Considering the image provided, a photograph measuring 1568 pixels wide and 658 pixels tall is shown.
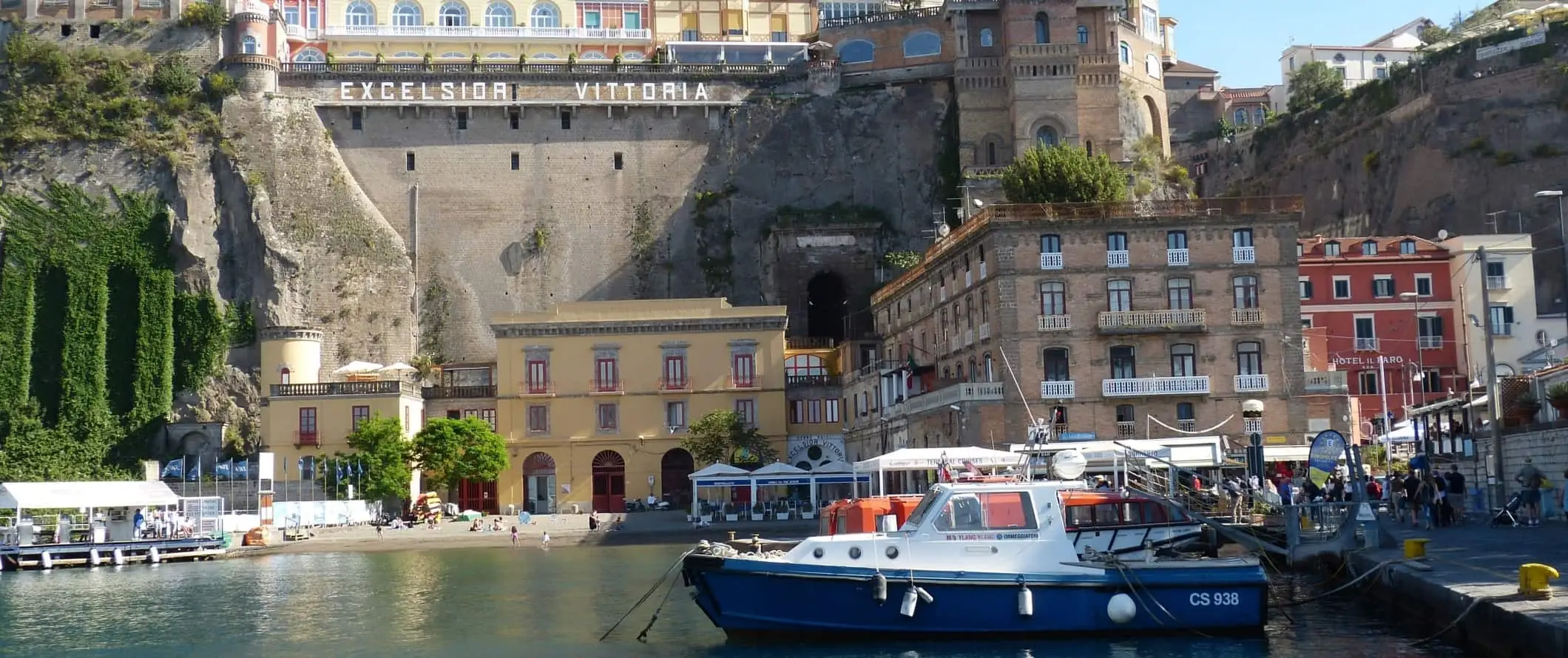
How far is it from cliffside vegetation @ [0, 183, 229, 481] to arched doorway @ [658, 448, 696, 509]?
2154 centimetres

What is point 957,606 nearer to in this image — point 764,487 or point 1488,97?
point 764,487

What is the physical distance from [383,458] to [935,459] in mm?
25255

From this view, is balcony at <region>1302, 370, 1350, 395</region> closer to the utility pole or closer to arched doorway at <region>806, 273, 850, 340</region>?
the utility pole

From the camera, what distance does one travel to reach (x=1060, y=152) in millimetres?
63688

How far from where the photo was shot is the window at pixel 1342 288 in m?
64.2

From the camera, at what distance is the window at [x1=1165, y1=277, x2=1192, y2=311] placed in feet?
163

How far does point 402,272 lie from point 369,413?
13382 mm

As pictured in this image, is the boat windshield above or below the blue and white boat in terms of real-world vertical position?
above

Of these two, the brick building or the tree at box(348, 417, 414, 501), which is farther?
the tree at box(348, 417, 414, 501)

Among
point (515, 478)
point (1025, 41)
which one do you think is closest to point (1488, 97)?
point (1025, 41)

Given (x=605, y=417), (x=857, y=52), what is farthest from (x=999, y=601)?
(x=857, y=52)

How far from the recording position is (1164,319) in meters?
49.4

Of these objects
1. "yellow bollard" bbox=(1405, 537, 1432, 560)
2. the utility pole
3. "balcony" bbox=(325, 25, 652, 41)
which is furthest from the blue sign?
"balcony" bbox=(325, 25, 652, 41)

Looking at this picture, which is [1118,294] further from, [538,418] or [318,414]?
[318,414]
